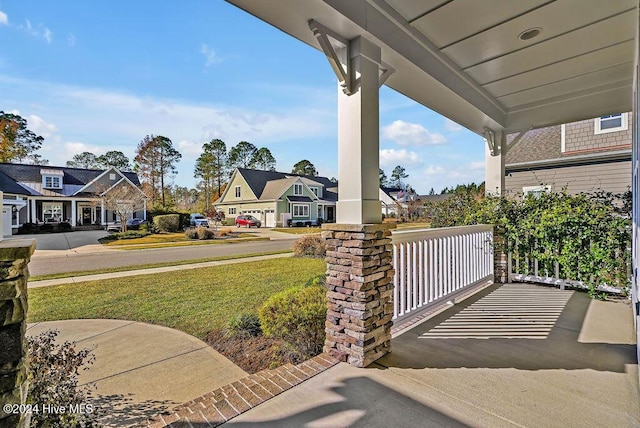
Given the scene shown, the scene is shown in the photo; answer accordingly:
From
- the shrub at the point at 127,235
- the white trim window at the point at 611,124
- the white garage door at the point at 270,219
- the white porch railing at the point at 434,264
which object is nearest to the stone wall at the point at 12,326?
the white porch railing at the point at 434,264

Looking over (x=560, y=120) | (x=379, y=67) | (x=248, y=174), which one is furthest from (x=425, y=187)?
(x=379, y=67)

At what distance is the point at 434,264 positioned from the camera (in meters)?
3.84

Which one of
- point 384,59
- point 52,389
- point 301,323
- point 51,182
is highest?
point 51,182

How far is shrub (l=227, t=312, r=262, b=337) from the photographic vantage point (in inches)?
159

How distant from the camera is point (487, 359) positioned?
2.74 m

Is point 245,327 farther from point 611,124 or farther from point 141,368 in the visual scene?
point 611,124

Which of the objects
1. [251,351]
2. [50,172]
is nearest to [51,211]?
[50,172]

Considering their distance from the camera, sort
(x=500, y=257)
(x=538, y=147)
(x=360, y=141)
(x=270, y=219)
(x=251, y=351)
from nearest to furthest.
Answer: (x=360, y=141) → (x=251, y=351) → (x=500, y=257) → (x=538, y=147) → (x=270, y=219)

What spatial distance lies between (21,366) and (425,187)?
54.8 m

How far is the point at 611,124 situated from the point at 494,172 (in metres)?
6.24

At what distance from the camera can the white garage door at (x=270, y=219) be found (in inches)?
1069

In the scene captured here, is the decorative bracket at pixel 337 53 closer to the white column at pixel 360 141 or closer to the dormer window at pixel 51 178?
the white column at pixel 360 141

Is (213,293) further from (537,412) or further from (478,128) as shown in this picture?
(478,128)

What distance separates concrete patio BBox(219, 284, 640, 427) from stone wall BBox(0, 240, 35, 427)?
1007 mm
